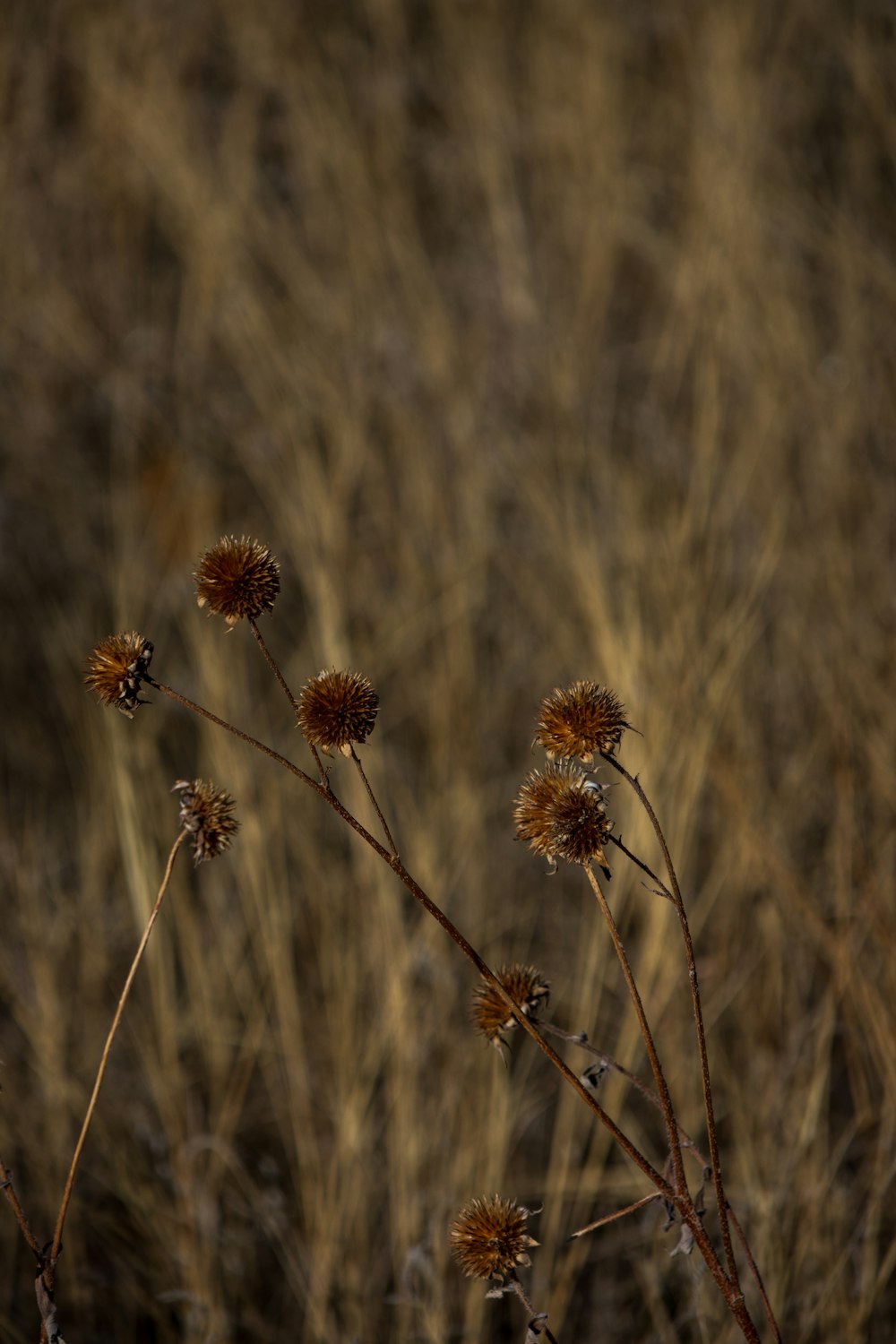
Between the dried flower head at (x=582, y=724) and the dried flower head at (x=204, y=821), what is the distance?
0.89 ft

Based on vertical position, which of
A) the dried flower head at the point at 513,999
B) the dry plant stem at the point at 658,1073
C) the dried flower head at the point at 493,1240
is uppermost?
the dried flower head at the point at 513,999

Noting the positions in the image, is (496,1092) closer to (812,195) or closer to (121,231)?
(812,195)

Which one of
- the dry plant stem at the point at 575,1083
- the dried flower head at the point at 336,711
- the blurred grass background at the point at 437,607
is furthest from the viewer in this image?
the blurred grass background at the point at 437,607

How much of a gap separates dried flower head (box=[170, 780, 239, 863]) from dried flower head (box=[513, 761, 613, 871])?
245mm

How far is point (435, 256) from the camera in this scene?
11.8 feet

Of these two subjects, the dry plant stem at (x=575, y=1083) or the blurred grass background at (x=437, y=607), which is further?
the blurred grass background at (x=437, y=607)

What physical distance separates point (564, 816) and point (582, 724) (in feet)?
0.25

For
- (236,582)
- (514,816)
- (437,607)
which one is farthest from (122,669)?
(437,607)

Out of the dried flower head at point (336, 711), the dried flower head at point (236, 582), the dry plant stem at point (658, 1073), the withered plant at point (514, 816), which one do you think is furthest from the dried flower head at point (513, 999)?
the dried flower head at point (236, 582)

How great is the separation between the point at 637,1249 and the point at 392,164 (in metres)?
3.00

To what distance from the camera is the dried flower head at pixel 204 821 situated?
977 millimetres

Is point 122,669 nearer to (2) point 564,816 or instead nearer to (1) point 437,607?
(2) point 564,816

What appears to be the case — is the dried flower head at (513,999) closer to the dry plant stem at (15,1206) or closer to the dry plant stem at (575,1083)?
the dry plant stem at (575,1083)

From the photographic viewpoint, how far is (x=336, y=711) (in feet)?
3.16
